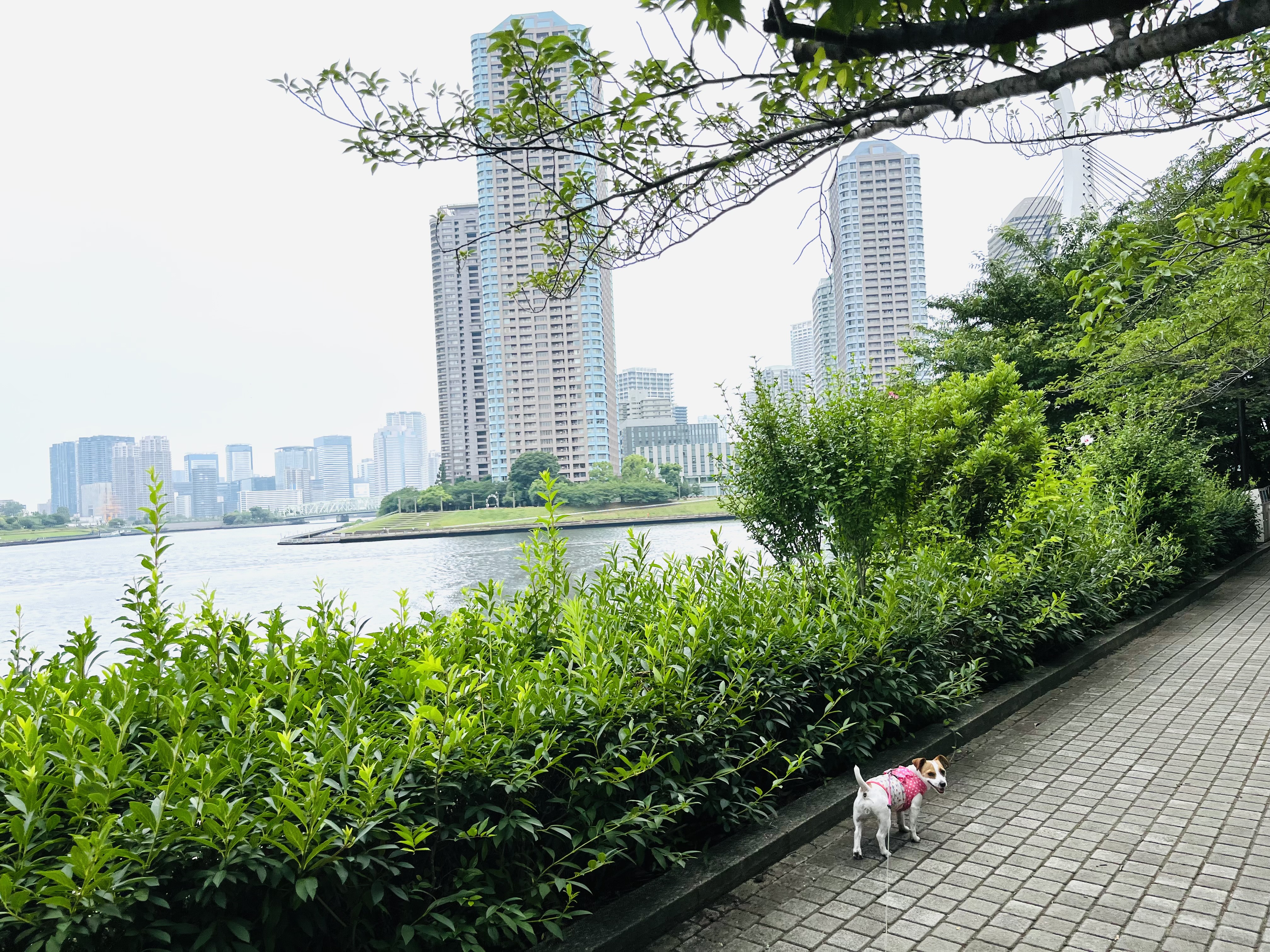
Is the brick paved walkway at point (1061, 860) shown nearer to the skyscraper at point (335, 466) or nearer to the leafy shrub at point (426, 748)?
the leafy shrub at point (426, 748)

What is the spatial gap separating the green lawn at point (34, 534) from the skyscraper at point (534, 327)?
18843mm

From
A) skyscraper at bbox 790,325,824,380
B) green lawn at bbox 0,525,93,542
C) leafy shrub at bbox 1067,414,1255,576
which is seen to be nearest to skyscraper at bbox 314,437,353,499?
green lawn at bbox 0,525,93,542

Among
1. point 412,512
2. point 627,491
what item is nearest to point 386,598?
point 627,491

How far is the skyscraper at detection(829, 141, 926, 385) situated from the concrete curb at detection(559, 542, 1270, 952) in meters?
2.71

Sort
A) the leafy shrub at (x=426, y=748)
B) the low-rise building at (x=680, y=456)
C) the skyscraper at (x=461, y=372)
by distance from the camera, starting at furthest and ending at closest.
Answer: the low-rise building at (x=680, y=456)
the skyscraper at (x=461, y=372)
the leafy shrub at (x=426, y=748)

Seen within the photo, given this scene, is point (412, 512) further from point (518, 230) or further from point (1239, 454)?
point (518, 230)

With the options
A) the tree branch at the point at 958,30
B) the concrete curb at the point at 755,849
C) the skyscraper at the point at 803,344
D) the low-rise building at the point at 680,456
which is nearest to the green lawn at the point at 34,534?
the skyscraper at the point at 803,344

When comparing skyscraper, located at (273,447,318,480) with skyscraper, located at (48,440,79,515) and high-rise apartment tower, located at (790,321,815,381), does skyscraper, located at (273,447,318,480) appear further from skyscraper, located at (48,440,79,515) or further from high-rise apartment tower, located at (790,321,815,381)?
high-rise apartment tower, located at (790,321,815,381)

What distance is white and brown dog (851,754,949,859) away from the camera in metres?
3.64

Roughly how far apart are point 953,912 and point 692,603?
1.74 metres

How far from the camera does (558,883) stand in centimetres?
284

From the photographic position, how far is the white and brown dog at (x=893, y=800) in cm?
364

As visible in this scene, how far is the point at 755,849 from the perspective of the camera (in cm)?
355

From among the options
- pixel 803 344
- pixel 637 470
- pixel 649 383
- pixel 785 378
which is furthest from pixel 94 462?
pixel 649 383
